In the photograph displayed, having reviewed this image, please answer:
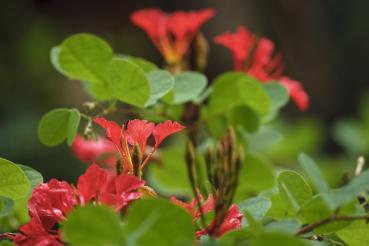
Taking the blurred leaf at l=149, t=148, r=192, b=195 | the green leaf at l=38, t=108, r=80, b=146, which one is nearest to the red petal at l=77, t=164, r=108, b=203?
the green leaf at l=38, t=108, r=80, b=146

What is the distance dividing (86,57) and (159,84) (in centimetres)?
11

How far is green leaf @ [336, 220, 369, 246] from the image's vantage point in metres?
0.77

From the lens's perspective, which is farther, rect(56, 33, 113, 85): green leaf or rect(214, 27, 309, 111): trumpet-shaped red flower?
rect(214, 27, 309, 111): trumpet-shaped red flower

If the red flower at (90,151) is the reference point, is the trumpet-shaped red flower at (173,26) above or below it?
above

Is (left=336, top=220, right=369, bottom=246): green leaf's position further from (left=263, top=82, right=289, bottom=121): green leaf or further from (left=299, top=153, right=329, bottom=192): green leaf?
(left=263, top=82, right=289, bottom=121): green leaf

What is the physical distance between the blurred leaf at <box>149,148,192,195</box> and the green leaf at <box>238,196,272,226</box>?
55 cm

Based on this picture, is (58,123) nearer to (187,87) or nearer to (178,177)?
(187,87)

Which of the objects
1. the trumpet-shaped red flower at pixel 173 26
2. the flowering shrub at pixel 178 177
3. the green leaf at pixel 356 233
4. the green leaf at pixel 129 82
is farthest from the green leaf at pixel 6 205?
the trumpet-shaped red flower at pixel 173 26

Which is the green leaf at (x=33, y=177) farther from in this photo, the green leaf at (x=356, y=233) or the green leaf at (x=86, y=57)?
the green leaf at (x=356, y=233)

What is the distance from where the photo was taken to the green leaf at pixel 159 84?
3.10 feet

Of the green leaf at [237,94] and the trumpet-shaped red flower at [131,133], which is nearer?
the trumpet-shaped red flower at [131,133]

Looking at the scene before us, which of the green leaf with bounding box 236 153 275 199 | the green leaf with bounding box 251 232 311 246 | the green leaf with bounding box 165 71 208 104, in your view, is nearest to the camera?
the green leaf with bounding box 251 232 311 246

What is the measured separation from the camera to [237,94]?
1184 mm

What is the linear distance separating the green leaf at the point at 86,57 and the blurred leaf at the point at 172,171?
375 mm
